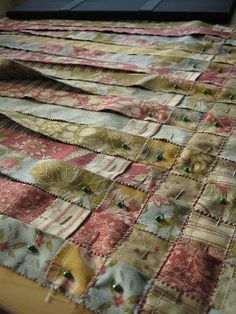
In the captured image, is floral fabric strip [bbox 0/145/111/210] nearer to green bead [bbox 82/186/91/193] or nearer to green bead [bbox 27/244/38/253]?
green bead [bbox 82/186/91/193]

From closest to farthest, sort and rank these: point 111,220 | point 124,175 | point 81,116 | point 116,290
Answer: point 116,290
point 111,220
point 124,175
point 81,116

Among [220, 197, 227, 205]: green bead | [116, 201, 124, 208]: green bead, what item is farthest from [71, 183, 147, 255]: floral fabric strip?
[220, 197, 227, 205]: green bead

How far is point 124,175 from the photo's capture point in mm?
756

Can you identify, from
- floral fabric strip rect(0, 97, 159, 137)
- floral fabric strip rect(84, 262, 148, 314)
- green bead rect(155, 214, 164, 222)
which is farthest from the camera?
floral fabric strip rect(0, 97, 159, 137)

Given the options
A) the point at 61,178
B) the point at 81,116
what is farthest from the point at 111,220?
the point at 81,116

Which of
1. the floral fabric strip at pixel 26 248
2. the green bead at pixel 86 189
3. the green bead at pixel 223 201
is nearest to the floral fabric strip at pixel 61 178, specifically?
the green bead at pixel 86 189

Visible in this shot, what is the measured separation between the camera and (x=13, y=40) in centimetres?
149

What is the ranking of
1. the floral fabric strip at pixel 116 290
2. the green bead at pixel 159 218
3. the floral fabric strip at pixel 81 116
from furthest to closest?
the floral fabric strip at pixel 81 116, the green bead at pixel 159 218, the floral fabric strip at pixel 116 290

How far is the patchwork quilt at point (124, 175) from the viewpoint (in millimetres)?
561

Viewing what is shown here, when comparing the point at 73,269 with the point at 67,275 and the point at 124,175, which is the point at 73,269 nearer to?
the point at 67,275

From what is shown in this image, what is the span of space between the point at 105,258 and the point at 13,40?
1154 millimetres

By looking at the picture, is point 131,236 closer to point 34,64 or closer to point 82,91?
point 82,91

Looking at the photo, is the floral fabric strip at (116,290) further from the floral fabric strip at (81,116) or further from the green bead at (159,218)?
the floral fabric strip at (81,116)

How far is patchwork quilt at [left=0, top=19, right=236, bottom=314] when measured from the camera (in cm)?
56
